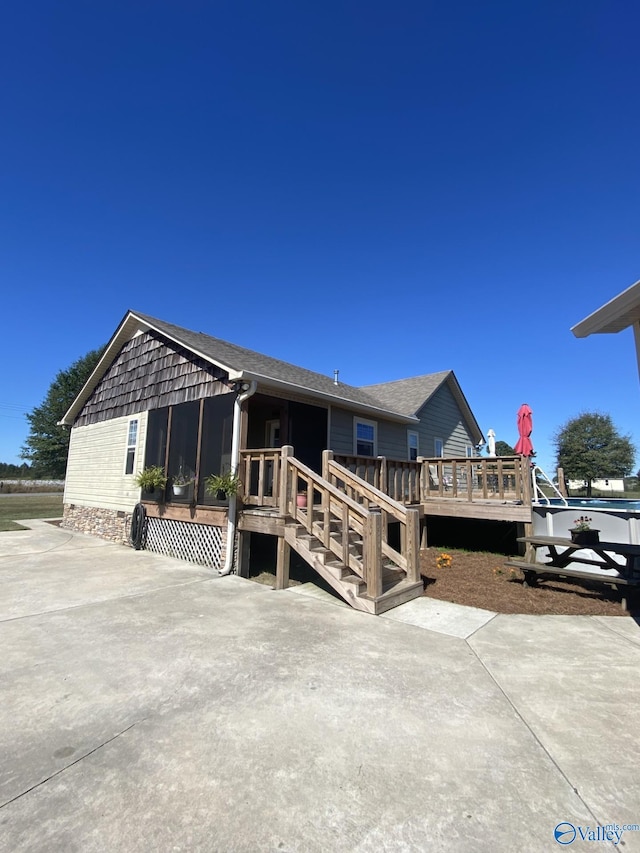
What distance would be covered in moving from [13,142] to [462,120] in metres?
11.5

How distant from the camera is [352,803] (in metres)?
1.99

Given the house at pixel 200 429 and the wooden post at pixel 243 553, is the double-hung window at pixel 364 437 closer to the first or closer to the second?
the house at pixel 200 429

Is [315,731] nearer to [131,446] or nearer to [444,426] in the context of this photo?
[131,446]

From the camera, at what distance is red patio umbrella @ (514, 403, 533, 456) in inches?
393

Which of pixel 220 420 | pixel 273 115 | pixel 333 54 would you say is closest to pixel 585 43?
pixel 333 54

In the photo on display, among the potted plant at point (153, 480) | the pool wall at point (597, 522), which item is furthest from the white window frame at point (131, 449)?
the pool wall at point (597, 522)

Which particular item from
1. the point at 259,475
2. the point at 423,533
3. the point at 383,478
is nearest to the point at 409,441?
the point at 423,533

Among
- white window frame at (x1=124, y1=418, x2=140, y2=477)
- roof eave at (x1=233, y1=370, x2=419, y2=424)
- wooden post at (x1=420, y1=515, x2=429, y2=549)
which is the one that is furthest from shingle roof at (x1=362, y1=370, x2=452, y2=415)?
white window frame at (x1=124, y1=418, x2=140, y2=477)

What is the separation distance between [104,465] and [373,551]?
10498 millimetres

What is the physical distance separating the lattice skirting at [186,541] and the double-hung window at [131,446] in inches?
77.0

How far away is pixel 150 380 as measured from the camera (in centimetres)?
1078

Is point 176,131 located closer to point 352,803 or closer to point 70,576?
point 70,576

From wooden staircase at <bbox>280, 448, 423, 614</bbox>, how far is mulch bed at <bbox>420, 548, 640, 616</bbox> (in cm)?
74

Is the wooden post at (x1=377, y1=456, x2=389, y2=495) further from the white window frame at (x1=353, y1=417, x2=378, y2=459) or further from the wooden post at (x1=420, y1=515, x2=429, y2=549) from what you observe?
the white window frame at (x1=353, y1=417, x2=378, y2=459)
